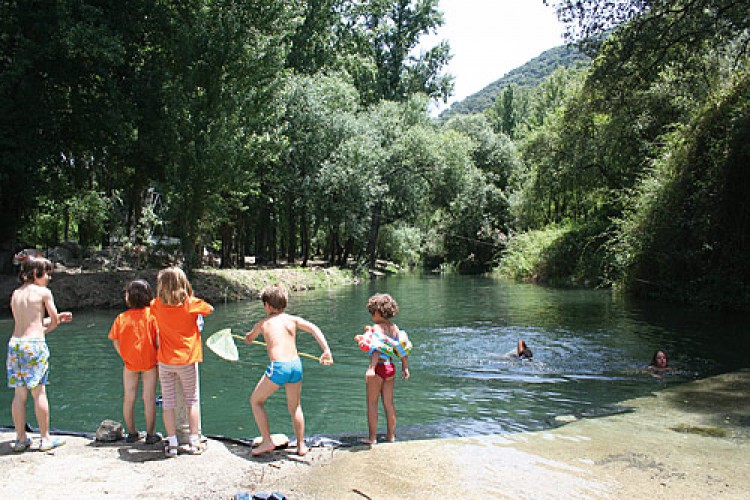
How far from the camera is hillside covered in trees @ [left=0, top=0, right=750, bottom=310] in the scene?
55.2 ft

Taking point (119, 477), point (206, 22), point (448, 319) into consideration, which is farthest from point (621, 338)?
point (206, 22)

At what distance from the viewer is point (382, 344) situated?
5.59m

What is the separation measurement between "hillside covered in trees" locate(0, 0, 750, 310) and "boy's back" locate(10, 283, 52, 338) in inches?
586

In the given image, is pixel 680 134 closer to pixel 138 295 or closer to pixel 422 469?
pixel 422 469

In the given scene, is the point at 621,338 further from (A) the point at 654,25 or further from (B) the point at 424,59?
(B) the point at 424,59

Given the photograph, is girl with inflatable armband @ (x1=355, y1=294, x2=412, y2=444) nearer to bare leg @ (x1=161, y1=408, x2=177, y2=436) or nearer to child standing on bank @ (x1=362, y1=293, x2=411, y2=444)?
child standing on bank @ (x1=362, y1=293, x2=411, y2=444)

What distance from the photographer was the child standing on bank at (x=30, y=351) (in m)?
5.21

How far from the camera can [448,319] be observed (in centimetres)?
1784

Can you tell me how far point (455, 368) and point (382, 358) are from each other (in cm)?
560

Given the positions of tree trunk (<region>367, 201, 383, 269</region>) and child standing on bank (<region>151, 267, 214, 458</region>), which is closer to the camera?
child standing on bank (<region>151, 267, 214, 458</region>)

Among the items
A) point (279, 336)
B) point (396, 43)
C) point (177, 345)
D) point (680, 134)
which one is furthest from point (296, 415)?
point (396, 43)

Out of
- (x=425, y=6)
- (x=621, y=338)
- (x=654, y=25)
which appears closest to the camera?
(x=621, y=338)

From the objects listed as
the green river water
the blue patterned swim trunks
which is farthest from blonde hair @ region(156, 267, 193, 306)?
the green river water

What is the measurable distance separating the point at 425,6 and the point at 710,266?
3897cm
